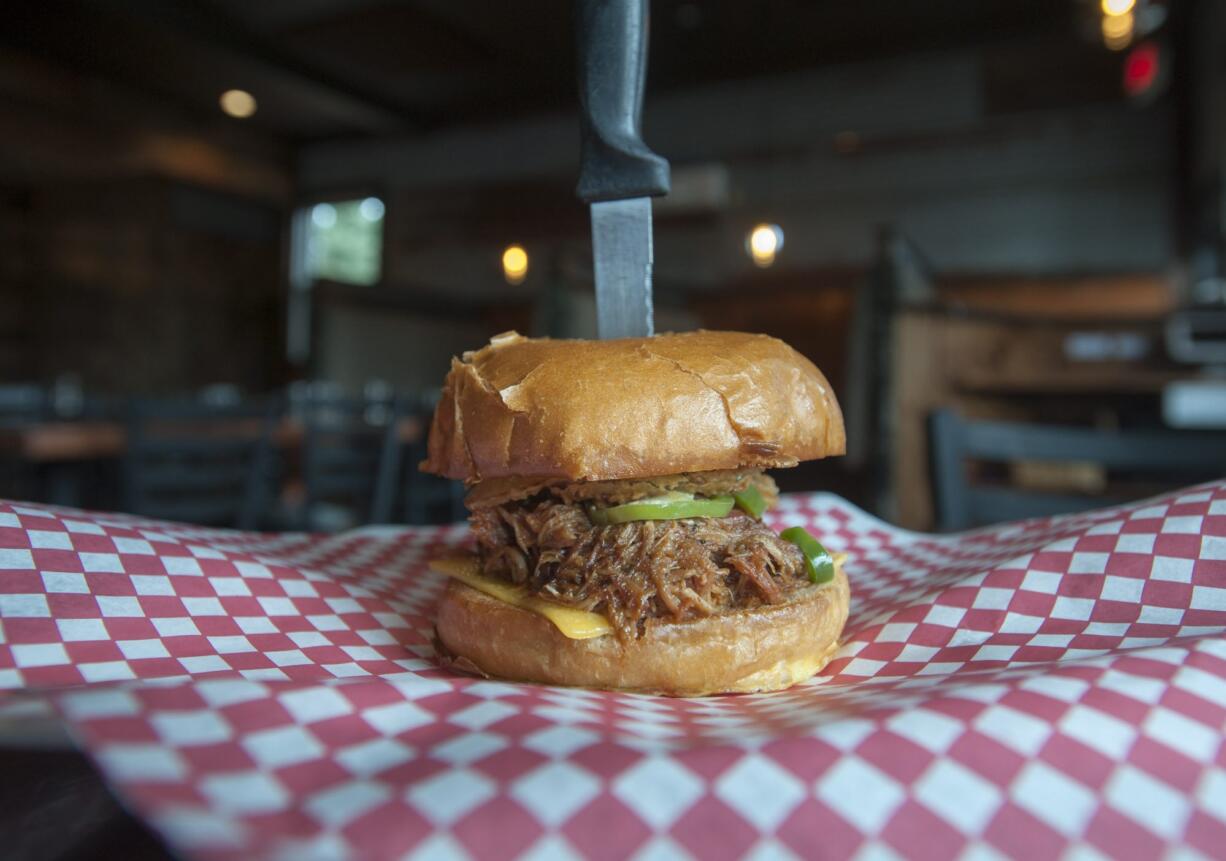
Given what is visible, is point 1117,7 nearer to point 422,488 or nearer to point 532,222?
point 422,488

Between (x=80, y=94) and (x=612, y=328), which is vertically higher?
(x=80, y=94)

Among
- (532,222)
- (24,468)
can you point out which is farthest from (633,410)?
(532,222)

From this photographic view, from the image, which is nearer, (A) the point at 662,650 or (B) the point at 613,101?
(A) the point at 662,650

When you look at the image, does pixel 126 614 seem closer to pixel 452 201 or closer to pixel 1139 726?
pixel 1139 726

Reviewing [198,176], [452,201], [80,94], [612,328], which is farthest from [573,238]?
[612,328]

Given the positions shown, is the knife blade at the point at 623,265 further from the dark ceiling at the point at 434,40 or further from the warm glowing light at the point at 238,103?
the warm glowing light at the point at 238,103

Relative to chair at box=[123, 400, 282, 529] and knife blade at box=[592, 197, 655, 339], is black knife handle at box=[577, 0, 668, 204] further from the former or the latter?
chair at box=[123, 400, 282, 529]

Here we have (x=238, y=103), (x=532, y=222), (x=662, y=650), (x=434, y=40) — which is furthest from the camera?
(x=532, y=222)
